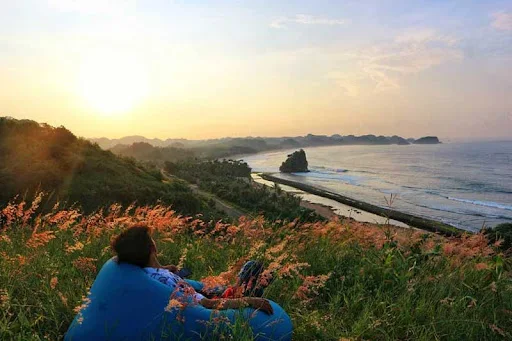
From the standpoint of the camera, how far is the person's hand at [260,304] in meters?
3.55

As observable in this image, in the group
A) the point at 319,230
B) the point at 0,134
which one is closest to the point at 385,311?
the point at 319,230

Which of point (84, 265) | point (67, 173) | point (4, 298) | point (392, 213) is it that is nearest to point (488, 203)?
point (392, 213)

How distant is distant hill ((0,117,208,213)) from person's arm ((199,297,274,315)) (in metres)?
24.7

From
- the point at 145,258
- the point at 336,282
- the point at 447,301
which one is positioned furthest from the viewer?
the point at 336,282

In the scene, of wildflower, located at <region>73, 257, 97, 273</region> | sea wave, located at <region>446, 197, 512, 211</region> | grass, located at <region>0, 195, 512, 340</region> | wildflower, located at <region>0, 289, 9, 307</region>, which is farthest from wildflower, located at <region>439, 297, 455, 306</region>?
sea wave, located at <region>446, 197, 512, 211</region>

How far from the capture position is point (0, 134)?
3198cm

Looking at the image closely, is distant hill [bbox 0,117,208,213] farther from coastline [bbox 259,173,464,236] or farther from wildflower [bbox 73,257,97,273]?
wildflower [bbox 73,257,97,273]

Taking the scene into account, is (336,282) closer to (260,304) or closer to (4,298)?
(260,304)

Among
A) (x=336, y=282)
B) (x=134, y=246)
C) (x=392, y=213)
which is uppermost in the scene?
(x=134, y=246)

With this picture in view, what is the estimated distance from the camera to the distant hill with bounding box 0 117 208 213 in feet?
89.2

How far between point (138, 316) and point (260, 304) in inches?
41.7

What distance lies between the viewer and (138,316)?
3404 mm

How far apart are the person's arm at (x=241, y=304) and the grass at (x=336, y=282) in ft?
0.68

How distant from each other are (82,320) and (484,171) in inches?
4280
